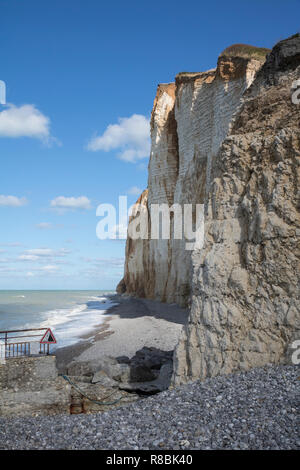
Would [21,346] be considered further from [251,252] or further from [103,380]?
[251,252]

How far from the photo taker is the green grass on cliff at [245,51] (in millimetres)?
18906

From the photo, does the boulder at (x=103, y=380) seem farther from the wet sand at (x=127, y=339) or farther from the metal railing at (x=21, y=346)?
the wet sand at (x=127, y=339)

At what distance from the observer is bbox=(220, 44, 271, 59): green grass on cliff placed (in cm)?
1891

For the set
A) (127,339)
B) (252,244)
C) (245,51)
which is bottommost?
(127,339)

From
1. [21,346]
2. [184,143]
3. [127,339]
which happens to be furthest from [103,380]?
[184,143]

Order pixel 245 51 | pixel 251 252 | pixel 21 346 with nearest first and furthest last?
pixel 251 252, pixel 21 346, pixel 245 51

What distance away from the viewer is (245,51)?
19453mm

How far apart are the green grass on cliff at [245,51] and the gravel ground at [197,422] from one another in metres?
19.0

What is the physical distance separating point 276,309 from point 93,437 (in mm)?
3145

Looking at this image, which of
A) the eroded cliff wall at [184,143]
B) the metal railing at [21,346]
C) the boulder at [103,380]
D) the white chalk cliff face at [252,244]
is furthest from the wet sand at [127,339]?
the white chalk cliff face at [252,244]

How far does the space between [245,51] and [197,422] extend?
20.7 metres

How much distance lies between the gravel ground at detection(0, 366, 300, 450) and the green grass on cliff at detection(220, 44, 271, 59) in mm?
19024

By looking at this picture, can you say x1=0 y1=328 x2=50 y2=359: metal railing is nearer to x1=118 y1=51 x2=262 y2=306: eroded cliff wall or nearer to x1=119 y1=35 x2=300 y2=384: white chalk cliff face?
x1=119 y1=35 x2=300 y2=384: white chalk cliff face
